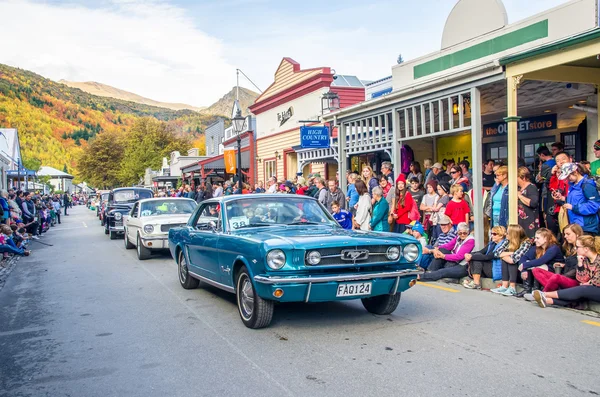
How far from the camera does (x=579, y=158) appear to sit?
39.2 feet

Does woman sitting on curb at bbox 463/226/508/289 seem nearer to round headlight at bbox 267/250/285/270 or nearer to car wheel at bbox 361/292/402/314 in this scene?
car wheel at bbox 361/292/402/314

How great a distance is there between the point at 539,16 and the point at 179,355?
360 inches

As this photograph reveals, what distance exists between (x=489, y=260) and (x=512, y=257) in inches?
23.2

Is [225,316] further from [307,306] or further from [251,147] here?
[251,147]

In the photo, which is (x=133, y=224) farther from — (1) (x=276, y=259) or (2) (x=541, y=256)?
(2) (x=541, y=256)

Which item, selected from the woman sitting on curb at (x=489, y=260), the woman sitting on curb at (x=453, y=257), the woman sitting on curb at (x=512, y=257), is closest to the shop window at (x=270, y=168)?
the woman sitting on curb at (x=453, y=257)

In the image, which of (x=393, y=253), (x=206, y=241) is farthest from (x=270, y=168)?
(x=393, y=253)

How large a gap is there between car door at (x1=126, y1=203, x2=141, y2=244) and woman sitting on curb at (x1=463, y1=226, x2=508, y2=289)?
Result: 8074 millimetres

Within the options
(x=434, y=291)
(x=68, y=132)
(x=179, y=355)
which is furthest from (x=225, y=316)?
(x=68, y=132)

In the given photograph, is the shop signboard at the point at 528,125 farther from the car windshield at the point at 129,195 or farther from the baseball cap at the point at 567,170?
the car windshield at the point at 129,195

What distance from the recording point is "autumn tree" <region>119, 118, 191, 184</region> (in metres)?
64.4

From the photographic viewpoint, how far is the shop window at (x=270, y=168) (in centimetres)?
2596

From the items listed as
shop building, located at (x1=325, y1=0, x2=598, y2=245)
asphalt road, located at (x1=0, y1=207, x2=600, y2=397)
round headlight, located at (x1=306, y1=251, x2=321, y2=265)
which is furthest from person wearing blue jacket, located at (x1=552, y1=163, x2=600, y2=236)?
round headlight, located at (x1=306, y1=251, x2=321, y2=265)

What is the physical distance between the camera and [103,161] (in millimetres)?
77062
